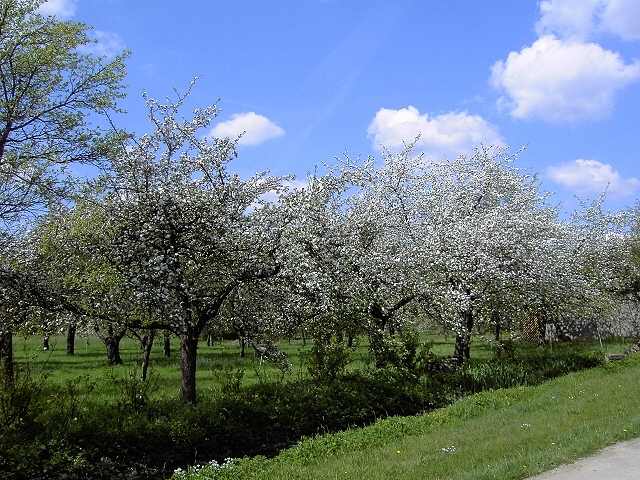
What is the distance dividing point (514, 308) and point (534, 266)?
204 cm

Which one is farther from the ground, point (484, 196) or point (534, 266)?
point (484, 196)

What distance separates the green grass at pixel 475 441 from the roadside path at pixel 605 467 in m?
0.19

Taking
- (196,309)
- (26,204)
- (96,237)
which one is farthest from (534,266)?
(26,204)

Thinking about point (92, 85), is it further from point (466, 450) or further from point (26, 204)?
point (466, 450)

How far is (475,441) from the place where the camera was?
31.6 ft

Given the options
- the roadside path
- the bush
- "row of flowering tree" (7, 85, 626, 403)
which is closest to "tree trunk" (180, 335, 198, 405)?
"row of flowering tree" (7, 85, 626, 403)

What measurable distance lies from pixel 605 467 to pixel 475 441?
9.73 feet

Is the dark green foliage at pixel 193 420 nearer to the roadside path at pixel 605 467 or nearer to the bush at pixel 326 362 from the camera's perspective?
the bush at pixel 326 362

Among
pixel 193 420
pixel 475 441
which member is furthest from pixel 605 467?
pixel 193 420

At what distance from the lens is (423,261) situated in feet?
63.5

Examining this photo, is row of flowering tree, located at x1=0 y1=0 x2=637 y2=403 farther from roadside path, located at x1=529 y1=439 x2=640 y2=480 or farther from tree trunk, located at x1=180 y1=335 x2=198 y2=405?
roadside path, located at x1=529 y1=439 x2=640 y2=480

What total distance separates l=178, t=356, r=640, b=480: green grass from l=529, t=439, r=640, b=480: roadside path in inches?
7.5

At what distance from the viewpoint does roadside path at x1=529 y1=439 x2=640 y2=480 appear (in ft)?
21.2

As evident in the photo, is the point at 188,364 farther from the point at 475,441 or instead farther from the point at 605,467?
the point at 605,467
